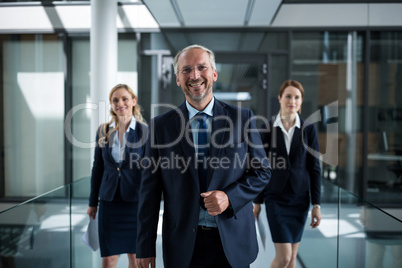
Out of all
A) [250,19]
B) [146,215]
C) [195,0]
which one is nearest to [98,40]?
[195,0]

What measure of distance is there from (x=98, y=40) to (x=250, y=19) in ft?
8.03

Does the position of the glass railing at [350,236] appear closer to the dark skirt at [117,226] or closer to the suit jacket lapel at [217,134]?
the suit jacket lapel at [217,134]

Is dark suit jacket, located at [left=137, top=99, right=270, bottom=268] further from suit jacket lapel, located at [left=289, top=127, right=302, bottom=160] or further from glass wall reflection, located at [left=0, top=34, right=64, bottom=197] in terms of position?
glass wall reflection, located at [left=0, top=34, right=64, bottom=197]

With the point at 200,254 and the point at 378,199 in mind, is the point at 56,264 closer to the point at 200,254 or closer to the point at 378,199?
the point at 200,254

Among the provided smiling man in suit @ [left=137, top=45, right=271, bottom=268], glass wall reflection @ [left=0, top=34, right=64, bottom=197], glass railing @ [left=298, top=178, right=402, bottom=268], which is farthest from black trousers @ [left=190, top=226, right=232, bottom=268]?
glass wall reflection @ [left=0, top=34, right=64, bottom=197]

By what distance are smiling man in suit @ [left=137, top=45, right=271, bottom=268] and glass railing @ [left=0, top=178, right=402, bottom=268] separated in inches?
35.2

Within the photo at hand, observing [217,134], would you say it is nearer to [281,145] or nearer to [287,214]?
[281,145]

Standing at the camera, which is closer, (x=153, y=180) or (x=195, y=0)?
(x=153, y=180)

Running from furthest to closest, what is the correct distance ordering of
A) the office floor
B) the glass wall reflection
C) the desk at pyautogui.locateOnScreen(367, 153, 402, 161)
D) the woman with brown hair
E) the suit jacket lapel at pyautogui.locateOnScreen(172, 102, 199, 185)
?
the glass wall reflection
the desk at pyautogui.locateOnScreen(367, 153, 402, 161)
the office floor
the woman with brown hair
the suit jacket lapel at pyautogui.locateOnScreen(172, 102, 199, 185)

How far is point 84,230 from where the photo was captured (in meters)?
3.21

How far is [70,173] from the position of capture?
624 cm

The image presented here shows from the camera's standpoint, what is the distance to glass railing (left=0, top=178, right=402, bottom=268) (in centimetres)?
212

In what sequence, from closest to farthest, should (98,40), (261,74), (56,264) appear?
(56,264)
(98,40)
(261,74)

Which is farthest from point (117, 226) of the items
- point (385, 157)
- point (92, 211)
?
point (385, 157)
